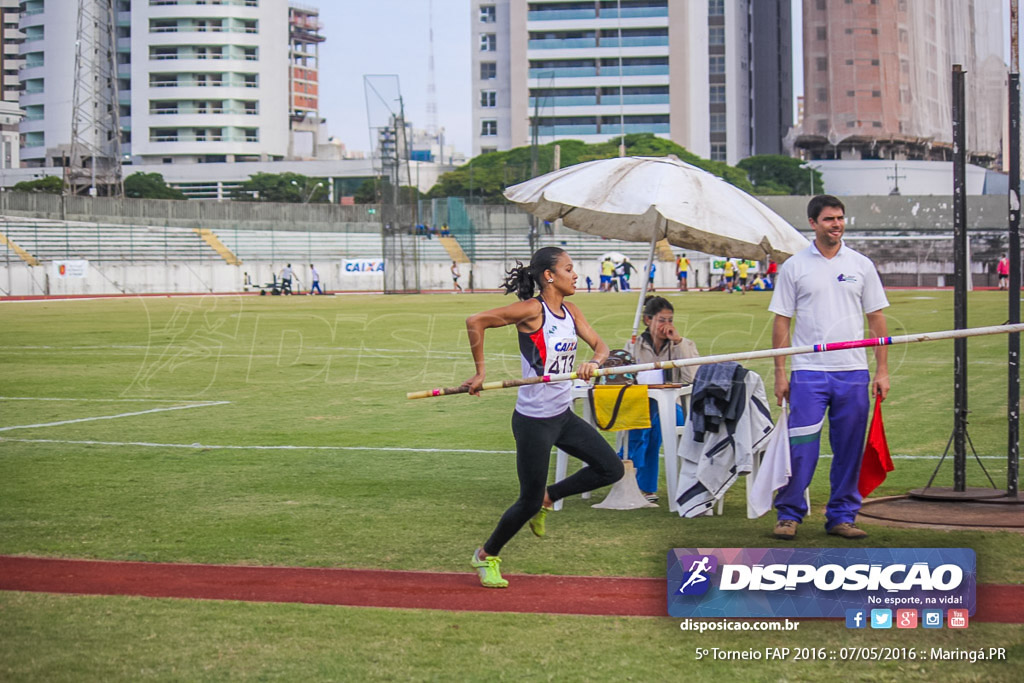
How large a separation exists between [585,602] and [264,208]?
2800 inches

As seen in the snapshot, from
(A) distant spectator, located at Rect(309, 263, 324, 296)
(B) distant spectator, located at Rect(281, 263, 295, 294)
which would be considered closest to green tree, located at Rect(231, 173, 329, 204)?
(A) distant spectator, located at Rect(309, 263, 324, 296)

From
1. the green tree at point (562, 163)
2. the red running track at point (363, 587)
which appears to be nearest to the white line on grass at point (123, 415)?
the red running track at point (363, 587)

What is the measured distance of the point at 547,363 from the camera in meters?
6.33

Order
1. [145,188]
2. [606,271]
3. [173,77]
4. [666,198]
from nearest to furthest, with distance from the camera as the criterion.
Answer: [666,198] → [606,271] → [145,188] → [173,77]

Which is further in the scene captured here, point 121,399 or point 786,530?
point 121,399

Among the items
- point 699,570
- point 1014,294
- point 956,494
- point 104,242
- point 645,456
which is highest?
point 104,242

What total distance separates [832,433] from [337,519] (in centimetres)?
320

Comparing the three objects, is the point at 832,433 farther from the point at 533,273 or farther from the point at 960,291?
the point at 533,273

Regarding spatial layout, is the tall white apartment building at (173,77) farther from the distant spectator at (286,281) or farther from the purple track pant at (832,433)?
the purple track pant at (832,433)

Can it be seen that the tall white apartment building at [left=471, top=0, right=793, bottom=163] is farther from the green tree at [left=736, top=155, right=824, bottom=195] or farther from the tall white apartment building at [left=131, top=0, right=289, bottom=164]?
the tall white apartment building at [left=131, top=0, right=289, bottom=164]

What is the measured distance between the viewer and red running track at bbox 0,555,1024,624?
5.77 meters

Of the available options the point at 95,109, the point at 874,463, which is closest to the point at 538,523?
the point at 874,463

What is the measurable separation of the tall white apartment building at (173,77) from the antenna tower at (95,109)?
6.05m

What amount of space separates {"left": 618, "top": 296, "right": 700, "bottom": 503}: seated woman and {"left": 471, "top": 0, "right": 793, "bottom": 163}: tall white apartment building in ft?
368
